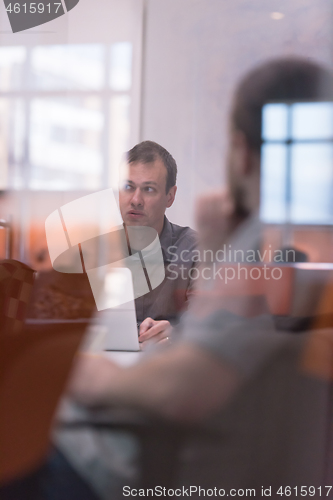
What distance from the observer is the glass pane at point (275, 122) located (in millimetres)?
583

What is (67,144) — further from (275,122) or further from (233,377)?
(233,377)

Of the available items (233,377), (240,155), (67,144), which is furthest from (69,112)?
(233,377)

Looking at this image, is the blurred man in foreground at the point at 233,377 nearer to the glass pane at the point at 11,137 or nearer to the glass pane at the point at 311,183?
the glass pane at the point at 311,183

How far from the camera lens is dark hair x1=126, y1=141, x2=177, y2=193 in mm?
582

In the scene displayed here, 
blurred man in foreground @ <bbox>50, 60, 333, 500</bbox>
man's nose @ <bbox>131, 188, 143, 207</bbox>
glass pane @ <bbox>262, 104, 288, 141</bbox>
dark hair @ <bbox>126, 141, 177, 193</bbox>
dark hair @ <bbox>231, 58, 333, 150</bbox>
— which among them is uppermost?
dark hair @ <bbox>231, 58, 333, 150</bbox>

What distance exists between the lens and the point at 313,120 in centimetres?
58

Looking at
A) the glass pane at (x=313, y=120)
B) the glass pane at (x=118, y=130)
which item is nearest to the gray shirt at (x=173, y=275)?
the glass pane at (x=118, y=130)

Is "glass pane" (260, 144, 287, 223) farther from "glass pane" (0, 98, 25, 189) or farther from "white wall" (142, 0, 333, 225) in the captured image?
"glass pane" (0, 98, 25, 189)

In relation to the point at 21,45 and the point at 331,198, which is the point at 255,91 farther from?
the point at 21,45

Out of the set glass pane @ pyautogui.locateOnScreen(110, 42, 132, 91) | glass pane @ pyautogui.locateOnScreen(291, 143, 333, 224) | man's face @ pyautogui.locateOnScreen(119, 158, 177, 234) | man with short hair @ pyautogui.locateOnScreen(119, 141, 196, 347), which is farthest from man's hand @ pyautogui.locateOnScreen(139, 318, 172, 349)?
glass pane @ pyautogui.locateOnScreen(110, 42, 132, 91)

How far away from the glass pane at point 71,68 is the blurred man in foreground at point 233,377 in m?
0.22

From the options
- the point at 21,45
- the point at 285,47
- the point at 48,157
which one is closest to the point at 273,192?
the point at 285,47

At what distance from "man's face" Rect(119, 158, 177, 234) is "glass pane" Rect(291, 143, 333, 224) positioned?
0.63ft

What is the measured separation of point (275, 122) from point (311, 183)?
0.36ft
